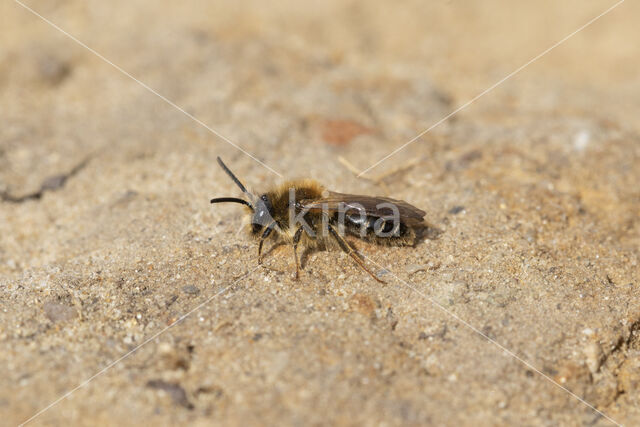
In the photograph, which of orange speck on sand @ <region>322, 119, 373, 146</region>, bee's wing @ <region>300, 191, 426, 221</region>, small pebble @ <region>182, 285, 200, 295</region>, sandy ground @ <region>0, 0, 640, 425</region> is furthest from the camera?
orange speck on sand @ <region>322, 119, 373, 146</region>

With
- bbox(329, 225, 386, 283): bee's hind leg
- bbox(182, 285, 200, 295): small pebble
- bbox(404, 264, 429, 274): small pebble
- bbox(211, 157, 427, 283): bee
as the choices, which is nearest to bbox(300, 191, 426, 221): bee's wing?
bbox(211, 157, 427, 283): bee

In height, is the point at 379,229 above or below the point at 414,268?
above

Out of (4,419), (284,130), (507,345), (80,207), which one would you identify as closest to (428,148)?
(284,130)

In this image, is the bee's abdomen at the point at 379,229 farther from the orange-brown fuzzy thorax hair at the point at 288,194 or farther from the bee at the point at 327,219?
the orange-brown fuzzy thorax hair at the point at 288,194

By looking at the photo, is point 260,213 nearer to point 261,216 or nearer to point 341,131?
point 261,216

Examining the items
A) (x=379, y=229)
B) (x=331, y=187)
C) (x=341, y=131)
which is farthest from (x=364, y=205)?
(x=341, y=131)

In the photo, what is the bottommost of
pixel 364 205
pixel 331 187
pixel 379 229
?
pixel 331 187

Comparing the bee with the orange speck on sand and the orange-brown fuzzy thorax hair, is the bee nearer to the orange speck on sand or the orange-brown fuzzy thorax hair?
the orange-brown fuzzy thorax hair
